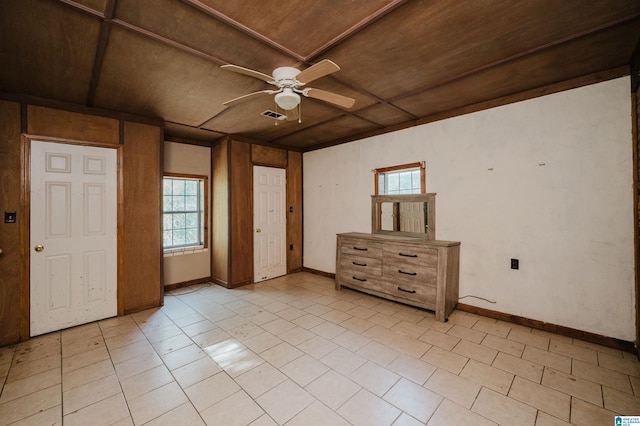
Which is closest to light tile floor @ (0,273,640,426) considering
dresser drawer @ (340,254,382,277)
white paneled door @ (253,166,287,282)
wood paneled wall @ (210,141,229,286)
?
dresser drawer @ (340,254,382,277)

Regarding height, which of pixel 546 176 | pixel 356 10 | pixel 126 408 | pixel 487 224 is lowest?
pixel 126 408

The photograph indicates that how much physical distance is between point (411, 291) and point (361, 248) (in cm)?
97

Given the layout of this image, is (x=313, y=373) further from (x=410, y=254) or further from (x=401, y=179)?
(x=401, y=179)

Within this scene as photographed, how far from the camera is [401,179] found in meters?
4.29

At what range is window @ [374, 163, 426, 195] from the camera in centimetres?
404

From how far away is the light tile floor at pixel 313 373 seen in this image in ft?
6.00

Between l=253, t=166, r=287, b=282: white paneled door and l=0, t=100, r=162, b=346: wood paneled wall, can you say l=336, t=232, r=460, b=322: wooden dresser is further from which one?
l=0, t=100, r=162, b=346: wood paneled wall

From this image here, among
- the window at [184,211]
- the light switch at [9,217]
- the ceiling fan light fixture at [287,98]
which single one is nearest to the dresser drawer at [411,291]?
the ceiling fan light fixture at [287,98]

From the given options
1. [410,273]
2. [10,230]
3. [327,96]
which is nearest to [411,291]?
[410,273]

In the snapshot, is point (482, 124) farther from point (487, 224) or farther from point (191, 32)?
point (191, 32)

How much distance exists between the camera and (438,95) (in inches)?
124

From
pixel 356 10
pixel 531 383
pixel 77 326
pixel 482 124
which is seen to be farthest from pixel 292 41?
pixel 77 326

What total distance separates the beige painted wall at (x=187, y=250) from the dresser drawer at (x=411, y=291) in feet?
11.1

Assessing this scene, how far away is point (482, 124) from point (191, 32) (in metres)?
3.38
